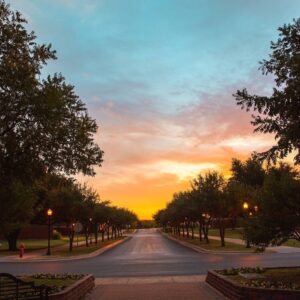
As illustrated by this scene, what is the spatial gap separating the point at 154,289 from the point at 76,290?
3472mm

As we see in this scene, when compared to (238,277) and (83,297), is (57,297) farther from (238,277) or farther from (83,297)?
(238,277)

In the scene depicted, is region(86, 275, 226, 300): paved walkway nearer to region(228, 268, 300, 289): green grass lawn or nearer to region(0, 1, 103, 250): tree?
region(228, 268, 300, 289): green grass lawn

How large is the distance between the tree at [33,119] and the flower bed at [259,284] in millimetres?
5116

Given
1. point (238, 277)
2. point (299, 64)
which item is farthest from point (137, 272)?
point (299, 64)

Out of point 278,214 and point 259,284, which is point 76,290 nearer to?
point 259,284

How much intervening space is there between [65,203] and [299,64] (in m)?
44.6

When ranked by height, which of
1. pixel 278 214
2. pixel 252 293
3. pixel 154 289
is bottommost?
pixel 154 289

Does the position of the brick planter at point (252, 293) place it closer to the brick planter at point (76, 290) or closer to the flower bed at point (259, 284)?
the flower bed at point (259, 284)

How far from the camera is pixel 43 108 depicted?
42.1 ft

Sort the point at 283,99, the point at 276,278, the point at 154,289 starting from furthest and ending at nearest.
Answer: the point at 154,289, the point at 276,278, the point at 283,99

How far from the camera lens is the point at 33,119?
1313cm

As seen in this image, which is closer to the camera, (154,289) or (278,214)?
(278,214)

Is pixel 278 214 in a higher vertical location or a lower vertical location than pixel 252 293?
higher

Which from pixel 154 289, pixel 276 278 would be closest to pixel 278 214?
pixel 276 278
